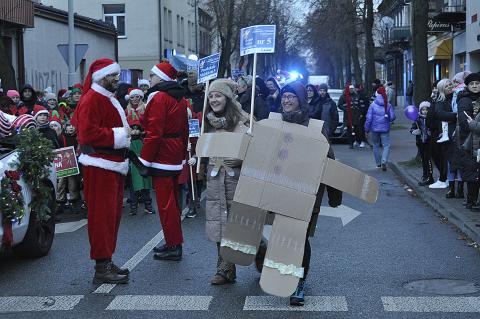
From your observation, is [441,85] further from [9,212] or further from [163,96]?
[9,212]

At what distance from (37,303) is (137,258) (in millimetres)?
2000

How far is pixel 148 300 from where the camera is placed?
6.96m

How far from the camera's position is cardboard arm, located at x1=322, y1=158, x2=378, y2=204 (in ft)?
20.8

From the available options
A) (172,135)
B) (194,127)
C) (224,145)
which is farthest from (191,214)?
(224,145)

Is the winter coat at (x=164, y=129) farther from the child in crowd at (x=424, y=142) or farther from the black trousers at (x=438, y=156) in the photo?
the child in crowd at (x=424, y=142)

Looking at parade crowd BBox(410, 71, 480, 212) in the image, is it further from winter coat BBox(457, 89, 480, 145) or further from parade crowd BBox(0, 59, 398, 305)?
parade crowd BBox(0, 59, 398, 305)

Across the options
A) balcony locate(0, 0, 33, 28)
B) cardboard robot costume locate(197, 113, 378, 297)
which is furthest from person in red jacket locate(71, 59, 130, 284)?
balcony locate(0, 0, 33, 28)

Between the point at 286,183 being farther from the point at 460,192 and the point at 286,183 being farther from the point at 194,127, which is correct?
the point at 460,192

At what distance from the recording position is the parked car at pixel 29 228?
7972 mm

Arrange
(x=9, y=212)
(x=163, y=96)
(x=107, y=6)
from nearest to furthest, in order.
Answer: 1. (x=9, y=212)
2. (x=163, y=96)
3. (x=107, y=6)

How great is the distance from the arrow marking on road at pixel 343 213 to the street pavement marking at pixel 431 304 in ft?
14.6

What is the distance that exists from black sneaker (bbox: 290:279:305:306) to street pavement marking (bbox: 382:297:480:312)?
65cm

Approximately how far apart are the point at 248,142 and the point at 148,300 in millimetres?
1627

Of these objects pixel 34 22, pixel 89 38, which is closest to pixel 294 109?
pixel 34 22
